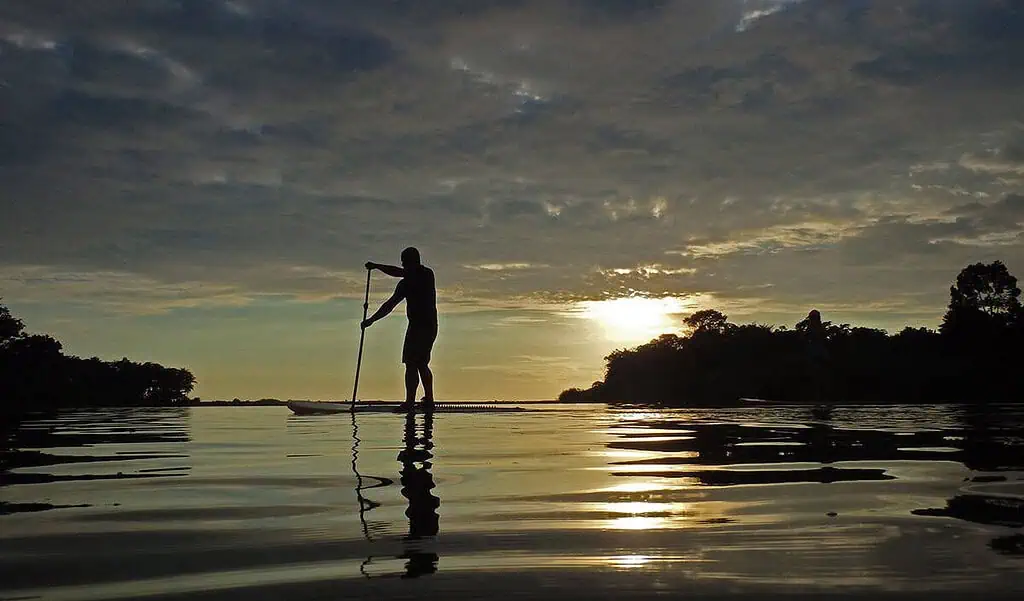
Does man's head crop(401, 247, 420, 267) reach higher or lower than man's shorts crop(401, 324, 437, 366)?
higher

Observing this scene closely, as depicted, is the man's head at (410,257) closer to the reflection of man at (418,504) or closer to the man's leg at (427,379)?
the man's leg at (427,379)

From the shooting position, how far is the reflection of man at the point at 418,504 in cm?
219

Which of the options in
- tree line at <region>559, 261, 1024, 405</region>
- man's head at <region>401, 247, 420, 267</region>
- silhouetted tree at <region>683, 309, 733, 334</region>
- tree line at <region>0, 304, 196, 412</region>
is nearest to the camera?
man's head at <region>401, 247, 420, 267</region>

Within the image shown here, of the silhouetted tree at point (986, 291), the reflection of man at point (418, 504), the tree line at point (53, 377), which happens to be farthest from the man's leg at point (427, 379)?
the silhouetted tree at point (986, 291)

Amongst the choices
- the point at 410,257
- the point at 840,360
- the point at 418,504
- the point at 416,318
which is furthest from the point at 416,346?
the point at 840,360

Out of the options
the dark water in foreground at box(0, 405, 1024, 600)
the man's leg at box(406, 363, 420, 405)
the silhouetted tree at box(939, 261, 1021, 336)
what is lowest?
the dark water in foreground at box(0, 405, 1024, 600)

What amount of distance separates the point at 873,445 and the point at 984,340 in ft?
198

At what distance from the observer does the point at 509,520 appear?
296 centimetres

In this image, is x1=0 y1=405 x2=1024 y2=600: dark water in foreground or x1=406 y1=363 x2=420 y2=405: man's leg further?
x1=406 y1=363 x2=420 y2=405: man's leg

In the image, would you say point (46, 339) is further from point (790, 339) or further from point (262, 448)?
point (262, 448)

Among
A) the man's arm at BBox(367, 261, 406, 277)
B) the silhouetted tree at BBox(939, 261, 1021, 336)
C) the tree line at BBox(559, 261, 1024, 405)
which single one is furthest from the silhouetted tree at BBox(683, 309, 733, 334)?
the man's arm at BBox(367, 261, 406, 277)

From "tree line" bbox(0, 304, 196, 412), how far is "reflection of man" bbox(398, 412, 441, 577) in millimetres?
53532

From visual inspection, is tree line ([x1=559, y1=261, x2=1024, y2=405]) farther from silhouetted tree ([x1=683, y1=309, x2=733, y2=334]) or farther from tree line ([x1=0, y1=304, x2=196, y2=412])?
tree line ([x1=0, y1=304, x2=196, y2=412])

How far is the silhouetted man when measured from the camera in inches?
542
